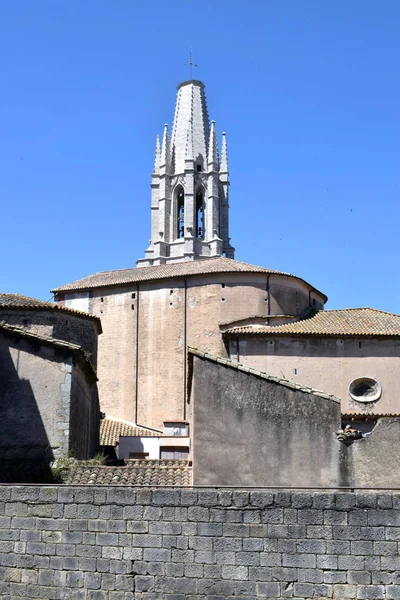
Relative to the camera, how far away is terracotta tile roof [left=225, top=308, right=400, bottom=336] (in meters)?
35.9

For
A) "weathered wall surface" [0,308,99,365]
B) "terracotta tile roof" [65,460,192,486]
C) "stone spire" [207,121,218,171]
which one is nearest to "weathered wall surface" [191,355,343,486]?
"terracotta tile roof" [65,460,192,486]

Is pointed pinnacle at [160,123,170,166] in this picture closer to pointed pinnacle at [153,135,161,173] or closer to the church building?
pointed pinnacle at [153,135,161,173]

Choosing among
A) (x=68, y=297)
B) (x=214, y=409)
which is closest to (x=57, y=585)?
(x=214, y=409)

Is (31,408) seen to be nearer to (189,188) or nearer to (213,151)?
(189,188)

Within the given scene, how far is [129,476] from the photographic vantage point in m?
17.6

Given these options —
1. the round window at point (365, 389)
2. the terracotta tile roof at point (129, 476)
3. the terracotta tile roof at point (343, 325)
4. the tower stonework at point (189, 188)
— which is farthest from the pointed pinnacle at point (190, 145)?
the terracotta tile roof at point (129, 476)

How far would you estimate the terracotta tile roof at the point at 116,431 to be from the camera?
115 ft

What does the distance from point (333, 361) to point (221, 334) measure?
28.1 feet

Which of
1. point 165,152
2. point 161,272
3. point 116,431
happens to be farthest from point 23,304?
point 165,152

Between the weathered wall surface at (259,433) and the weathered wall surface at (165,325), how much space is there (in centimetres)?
2589

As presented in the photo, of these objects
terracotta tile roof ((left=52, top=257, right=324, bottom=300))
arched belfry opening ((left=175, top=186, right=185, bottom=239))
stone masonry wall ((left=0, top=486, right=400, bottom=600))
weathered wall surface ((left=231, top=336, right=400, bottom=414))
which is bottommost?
stone masonry wall ((left=0, top=486, right=400, bottom=600))

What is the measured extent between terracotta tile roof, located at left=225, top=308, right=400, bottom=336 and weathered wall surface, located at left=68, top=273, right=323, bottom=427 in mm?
3997

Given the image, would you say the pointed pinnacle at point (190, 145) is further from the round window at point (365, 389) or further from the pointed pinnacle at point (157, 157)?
the round window at point (365, 389)

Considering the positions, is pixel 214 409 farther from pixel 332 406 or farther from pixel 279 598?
pixel 279 598
